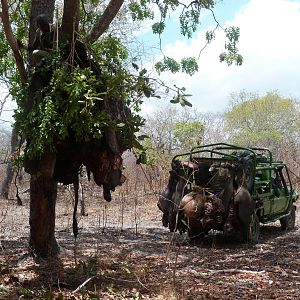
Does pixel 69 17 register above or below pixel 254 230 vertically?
above

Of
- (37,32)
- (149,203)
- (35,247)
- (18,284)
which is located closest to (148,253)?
(35,247)

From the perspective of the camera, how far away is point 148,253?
9.70 metres

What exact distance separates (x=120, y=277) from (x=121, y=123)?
6.49 ft

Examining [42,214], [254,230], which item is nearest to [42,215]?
[42,214]

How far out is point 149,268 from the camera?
794 centimetres

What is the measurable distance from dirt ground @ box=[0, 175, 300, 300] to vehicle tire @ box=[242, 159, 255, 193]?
111cm

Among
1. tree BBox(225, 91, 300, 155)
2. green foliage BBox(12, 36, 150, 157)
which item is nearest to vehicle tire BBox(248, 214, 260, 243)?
green foliage BBox(12, 36, 150, 157)

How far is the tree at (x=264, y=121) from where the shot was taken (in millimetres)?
33906

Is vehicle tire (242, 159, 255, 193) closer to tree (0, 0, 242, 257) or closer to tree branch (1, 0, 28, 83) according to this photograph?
tree (0, 0, 242, 257)

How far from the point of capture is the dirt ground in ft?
21.1

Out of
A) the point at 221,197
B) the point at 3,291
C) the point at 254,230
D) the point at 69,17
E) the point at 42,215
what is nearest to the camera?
the point at 3,291

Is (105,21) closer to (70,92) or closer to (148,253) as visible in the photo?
(70,92)

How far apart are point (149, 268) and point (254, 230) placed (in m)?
3.53

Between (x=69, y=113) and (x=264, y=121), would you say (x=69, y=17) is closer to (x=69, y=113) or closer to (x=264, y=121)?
(x=69, y=113)
